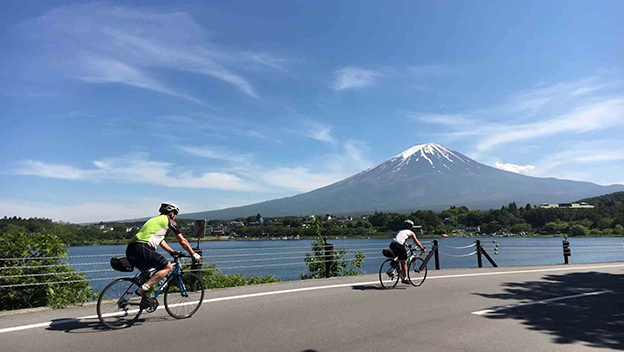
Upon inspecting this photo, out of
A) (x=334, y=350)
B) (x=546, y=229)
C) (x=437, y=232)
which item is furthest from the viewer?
(x=546, y=229)

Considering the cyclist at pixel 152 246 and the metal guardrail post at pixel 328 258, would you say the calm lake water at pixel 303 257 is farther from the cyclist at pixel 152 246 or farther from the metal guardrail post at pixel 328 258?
the cyclist at pixel 152 246

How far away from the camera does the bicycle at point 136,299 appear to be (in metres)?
6.52

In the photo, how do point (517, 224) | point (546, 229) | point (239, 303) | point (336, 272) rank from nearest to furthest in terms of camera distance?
1. point (239, 303)
2. point (336, 272)
3. point (546, 229)
4. point (517, 224)

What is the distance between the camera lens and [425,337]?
5984mm

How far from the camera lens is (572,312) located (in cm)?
783

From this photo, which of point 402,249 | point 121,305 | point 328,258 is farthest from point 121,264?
point 328,258

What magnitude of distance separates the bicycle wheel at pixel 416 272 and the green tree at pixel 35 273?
7.66m

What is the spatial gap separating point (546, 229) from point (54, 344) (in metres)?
121

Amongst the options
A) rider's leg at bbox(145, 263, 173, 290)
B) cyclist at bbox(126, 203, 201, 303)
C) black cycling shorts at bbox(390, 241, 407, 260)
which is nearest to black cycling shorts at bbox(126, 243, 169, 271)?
cyclist at bbox(126, 203, 201, 303)

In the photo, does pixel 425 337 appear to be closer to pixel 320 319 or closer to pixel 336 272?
pixel 320 319

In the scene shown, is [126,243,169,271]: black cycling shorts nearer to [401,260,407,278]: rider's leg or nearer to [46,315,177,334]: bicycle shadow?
[46,315,177,334]: bicycle shadow

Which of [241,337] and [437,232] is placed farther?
[437,232]

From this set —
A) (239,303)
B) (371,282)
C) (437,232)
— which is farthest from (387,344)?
(437,232)

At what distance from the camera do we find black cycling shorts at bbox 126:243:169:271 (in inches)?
258
